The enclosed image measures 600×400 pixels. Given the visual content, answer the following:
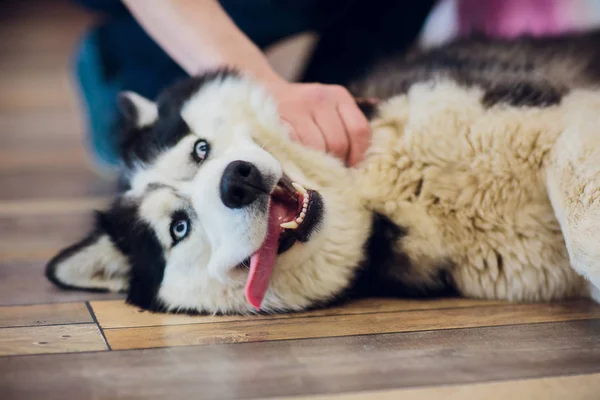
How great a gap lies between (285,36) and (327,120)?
4.04 feet

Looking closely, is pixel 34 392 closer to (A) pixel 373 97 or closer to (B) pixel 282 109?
(B) pixel 282 109

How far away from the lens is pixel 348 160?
6.61 feet

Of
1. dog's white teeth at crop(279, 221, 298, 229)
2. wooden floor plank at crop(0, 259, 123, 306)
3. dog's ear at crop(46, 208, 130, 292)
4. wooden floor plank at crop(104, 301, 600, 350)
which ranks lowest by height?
wooden floor plank at crop(0, 259, 123, 306)

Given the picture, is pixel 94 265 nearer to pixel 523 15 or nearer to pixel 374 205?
pixel 374 205

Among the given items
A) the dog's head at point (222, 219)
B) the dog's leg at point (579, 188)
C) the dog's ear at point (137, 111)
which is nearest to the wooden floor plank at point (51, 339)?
the dog's head at point (222, 219)

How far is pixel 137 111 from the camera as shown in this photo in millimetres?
2158

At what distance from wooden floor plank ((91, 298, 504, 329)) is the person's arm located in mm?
411

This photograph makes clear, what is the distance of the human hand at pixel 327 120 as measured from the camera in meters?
1.97

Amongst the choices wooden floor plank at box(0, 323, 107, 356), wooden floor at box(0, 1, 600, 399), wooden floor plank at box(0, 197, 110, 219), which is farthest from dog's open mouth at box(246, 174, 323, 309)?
wooden floor plank at box(0, 197, 110, 219)

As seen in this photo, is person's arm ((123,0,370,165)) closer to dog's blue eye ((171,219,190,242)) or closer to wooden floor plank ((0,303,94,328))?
dog's blue eye ((171,219,190,242))

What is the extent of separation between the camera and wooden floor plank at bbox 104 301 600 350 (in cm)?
167

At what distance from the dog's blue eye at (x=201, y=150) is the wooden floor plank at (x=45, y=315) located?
50cm

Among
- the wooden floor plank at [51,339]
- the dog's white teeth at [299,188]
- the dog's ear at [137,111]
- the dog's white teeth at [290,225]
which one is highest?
the dog's white teeth at [299,188]

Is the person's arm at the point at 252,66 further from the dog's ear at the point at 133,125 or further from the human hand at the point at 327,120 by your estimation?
the dog's ear at the point at 133,125
